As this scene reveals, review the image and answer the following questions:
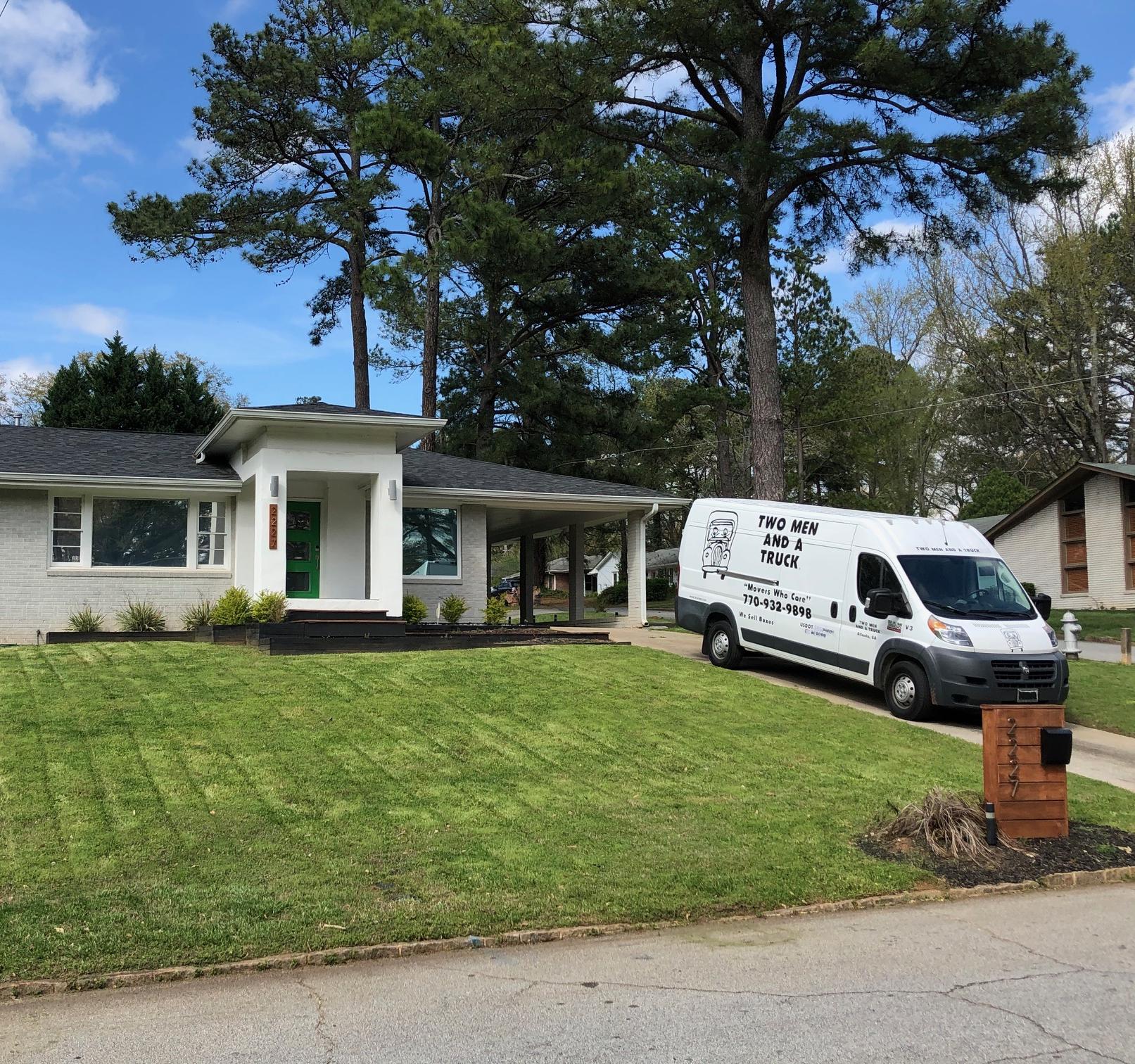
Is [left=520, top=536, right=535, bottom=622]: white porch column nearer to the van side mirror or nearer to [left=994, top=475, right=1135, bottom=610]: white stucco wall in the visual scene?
the van side mirror

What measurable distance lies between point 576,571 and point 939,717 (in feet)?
50.6

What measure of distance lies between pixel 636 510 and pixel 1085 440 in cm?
2987

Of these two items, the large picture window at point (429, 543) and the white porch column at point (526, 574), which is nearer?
the large picture window at point (429, 543)

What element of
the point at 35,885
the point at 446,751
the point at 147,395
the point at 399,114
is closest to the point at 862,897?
the point at 446,751

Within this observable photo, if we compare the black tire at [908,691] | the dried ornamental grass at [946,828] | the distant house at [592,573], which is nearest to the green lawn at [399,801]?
the dried ornamental grass at [946,828]

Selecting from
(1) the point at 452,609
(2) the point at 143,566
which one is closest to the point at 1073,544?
(1) the point at 452,609

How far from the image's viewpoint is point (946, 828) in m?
7.71

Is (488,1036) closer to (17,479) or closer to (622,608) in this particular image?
(17,479)

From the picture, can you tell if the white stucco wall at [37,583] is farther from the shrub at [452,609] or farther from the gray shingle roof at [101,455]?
the shrub at [452,609]

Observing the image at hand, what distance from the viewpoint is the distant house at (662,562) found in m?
64.1

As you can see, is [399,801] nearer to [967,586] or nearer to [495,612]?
[967,586]

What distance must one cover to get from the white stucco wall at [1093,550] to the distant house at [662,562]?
87.5 feet

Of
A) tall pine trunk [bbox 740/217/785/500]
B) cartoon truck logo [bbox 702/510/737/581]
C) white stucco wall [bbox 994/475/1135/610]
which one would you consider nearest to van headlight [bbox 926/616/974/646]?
cartoon truck logo [bbox 702/510/737/581]

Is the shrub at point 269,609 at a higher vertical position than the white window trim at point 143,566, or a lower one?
lower
